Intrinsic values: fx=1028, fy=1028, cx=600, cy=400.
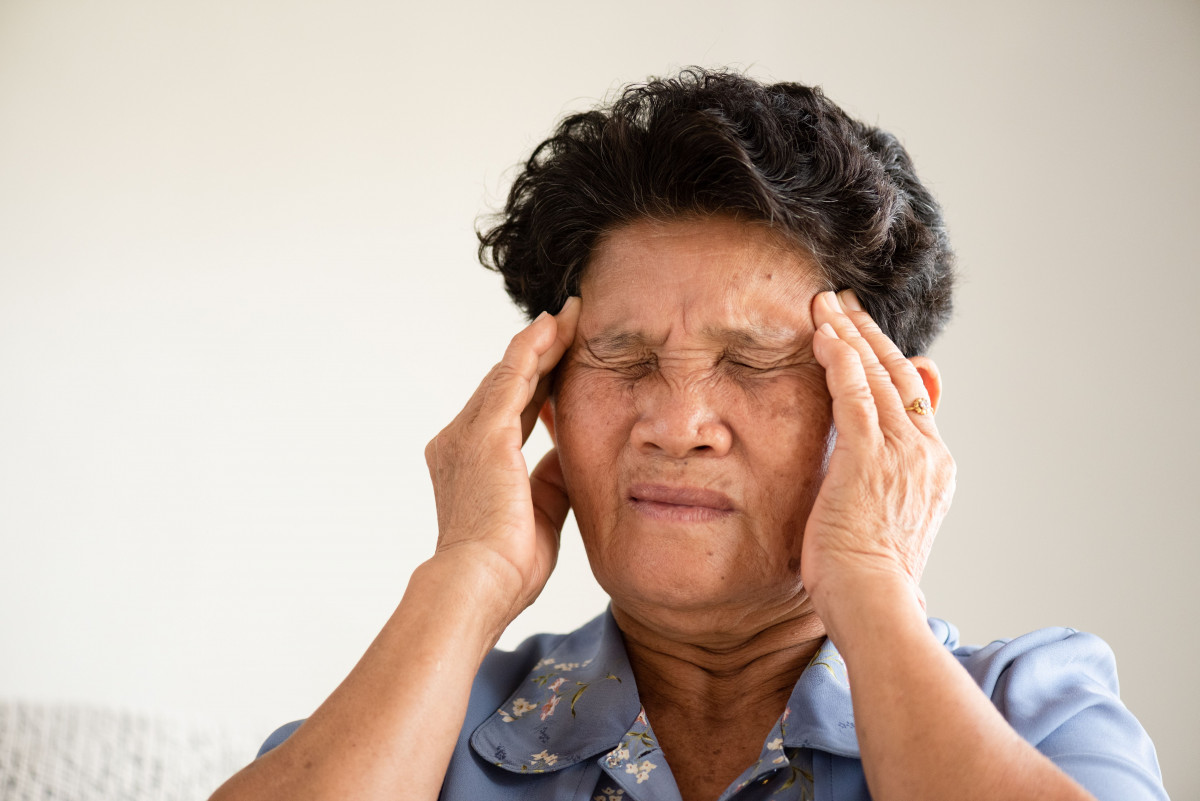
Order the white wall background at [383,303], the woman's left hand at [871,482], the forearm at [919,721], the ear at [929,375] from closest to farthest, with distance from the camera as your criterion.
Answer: the forearm at [919,721], the woman's left hand at [871,482], the ear at [929,375], the white wall background at [383,303]

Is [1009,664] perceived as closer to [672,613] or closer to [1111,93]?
[672,613]

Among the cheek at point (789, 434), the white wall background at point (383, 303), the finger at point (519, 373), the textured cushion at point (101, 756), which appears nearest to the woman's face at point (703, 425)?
the cheek at point (789, 434)

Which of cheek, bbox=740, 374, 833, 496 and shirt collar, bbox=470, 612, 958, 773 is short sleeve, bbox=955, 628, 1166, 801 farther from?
cheek, bbox=740, 374, 833, 496

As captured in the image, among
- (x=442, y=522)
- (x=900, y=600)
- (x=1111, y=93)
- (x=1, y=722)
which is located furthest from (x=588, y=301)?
(x=1111, y=93)

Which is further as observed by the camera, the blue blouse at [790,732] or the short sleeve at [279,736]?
the short sleeve at [279,736]

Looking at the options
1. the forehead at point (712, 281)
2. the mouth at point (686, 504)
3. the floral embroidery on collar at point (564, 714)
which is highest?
the forehead at point (712, 281)

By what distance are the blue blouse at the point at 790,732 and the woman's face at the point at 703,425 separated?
18 cm

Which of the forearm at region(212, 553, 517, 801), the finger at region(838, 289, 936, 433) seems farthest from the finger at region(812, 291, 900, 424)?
the forearm at region(212, 553, 517, 801)

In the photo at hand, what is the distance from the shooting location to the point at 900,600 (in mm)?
1353

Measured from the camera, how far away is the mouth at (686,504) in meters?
1.57

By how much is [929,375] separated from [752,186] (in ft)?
1.58

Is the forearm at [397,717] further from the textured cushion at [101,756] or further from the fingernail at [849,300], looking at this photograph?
the textured cushion at [101,756]

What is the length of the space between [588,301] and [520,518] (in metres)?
0.40

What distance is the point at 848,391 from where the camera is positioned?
5.05ft
